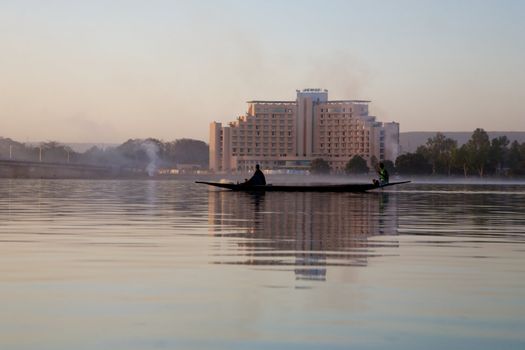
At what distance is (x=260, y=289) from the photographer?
37.1 ft

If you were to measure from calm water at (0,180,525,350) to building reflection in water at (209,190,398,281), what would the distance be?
49 mm

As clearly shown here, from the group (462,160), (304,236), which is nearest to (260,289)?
(304,236)

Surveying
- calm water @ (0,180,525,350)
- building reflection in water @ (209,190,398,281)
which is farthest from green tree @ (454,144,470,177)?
calm water @ (0,180,525,350)

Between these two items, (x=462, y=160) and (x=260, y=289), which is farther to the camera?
(x=462, y=160)

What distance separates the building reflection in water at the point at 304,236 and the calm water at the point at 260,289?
5 cm

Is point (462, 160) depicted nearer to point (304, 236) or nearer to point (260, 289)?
point (304, 236)

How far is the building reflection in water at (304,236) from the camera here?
14.9 metres

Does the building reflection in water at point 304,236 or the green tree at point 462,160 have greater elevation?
the green tree at point 462,160

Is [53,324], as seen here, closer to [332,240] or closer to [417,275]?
[417,275]

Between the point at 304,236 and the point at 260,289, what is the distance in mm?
9348

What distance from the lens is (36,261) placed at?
1470cm

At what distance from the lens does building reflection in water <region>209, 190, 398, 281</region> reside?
1491cm

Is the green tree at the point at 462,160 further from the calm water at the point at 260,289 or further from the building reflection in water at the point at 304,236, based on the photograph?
the calm water at the point at 260,289

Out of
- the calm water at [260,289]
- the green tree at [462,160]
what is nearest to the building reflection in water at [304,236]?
the calm water at [260,289]
